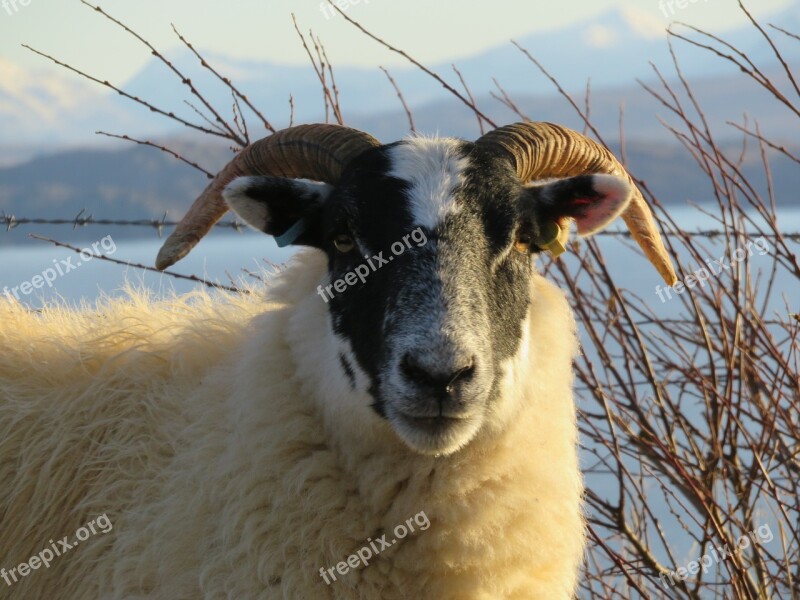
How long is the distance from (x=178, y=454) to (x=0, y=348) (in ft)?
3.36

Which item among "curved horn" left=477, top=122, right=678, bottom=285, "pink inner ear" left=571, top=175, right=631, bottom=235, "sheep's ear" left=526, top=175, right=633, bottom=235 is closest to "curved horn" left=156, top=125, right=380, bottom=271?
"curved horn" left=477, top=122, right=678, bottom=285

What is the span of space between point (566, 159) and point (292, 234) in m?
1.05

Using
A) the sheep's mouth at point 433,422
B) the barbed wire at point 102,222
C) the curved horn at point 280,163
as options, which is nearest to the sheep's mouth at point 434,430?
the sheep's mouth at point 433,422

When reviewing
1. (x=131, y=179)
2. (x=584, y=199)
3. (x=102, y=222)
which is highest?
(x=131, y=179)

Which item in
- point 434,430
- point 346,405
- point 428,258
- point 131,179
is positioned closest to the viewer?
point 434,430

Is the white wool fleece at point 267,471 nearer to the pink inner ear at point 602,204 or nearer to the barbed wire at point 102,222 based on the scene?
the pink inner ear at point 602,204

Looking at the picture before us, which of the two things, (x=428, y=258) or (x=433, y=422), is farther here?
(x=428, y=258)

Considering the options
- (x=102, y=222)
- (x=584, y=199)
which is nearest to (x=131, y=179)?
(x=102, y=222)

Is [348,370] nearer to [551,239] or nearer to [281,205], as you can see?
[281,205]

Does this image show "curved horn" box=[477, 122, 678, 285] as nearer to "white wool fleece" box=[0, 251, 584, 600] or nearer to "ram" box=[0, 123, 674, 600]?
"ram" box=[0, 123, 674, 600]

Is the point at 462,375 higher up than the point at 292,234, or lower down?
lower down

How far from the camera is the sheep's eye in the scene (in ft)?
9.88

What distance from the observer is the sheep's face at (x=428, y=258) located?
2.60 m

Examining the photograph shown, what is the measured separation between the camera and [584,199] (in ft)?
11.0
